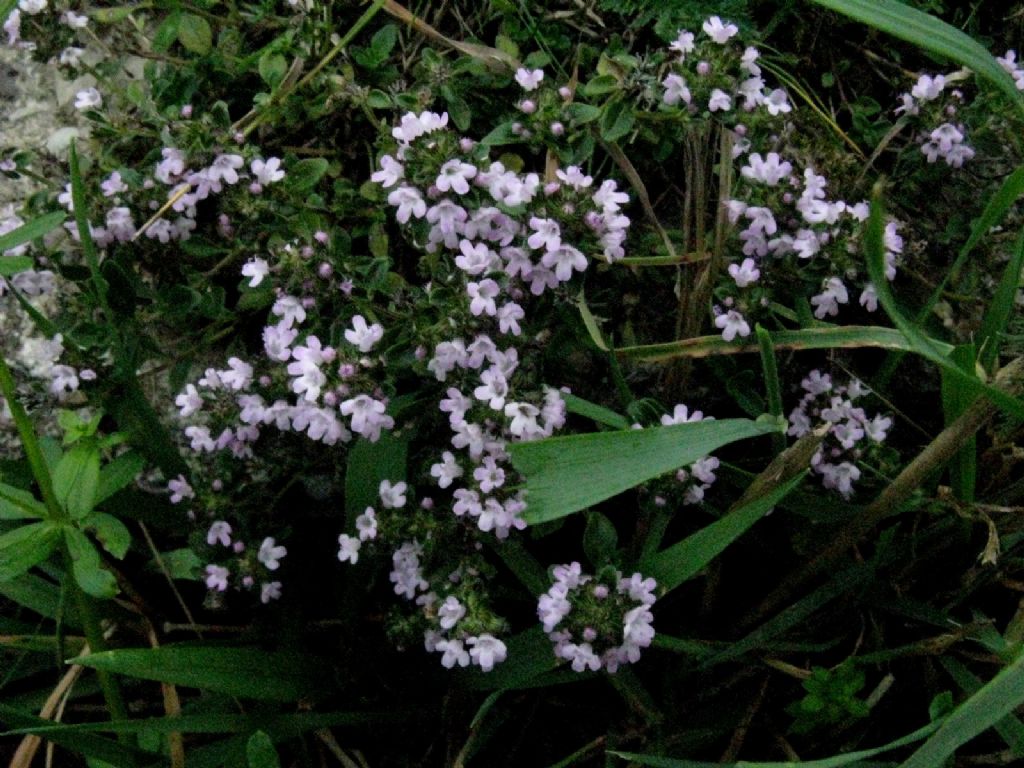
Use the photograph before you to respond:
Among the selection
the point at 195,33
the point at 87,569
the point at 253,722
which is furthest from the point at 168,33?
the point at 253,722

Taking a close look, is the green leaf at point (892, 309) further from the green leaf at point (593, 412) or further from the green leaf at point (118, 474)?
the green leaf at point (118, 474)

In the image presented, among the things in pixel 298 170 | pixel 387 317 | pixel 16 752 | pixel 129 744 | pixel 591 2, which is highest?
pixel 591 2

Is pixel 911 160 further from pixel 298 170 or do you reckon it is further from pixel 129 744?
pixel 129 744

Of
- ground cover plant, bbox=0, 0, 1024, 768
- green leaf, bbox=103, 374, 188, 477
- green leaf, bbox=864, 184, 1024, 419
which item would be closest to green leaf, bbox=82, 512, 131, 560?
ground cover plant, bbox=0, 0, 1024, 768

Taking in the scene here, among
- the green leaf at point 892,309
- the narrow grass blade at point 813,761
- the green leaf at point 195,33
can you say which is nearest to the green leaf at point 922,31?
the green leaf at point 892,309

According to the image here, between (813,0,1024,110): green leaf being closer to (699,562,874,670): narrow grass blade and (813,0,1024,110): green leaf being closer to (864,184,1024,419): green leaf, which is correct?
(864,184,1024,419): green leaf

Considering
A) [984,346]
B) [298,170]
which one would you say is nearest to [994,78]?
[984,346]

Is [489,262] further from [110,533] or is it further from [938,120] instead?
[938,120]
